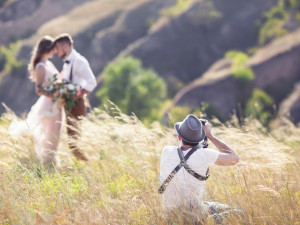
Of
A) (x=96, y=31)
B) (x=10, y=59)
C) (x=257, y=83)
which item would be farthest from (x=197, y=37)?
(x=10, y=59)

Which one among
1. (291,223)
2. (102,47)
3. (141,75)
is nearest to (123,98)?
(141,75)

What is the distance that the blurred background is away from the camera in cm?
4503

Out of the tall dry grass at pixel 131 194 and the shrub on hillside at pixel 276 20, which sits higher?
the tall dry grass at pixel 131 194

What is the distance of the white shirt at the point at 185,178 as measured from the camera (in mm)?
3465

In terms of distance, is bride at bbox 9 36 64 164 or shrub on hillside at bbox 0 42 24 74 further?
shrub on hillside at bbox 0 42 24 74

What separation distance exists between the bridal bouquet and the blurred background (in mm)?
36451

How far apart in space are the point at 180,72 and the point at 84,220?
66360 millimetres

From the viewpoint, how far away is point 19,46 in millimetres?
79812

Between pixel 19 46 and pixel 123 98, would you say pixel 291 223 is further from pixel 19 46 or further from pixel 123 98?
pixel 19 46

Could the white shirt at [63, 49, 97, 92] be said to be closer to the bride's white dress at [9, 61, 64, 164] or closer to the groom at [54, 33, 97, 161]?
the groom at [54, 33, 97, 161]

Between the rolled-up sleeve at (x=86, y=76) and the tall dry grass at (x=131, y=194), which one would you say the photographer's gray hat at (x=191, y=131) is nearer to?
the tall dry grass at (x=131, y=194)

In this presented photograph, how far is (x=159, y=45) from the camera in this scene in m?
72.6

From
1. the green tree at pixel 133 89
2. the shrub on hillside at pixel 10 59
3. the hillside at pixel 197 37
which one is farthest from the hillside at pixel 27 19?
the green tree at pixel 133 89

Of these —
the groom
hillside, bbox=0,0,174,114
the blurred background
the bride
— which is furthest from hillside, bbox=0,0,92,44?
the groom
